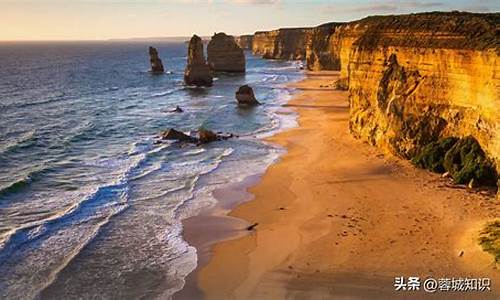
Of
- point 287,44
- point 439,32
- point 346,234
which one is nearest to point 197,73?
point 439,32

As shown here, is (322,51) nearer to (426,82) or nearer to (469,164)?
(426,82)

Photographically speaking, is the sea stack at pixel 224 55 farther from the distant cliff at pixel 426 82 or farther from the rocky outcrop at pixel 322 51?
the distant cliff at pixel 426 82

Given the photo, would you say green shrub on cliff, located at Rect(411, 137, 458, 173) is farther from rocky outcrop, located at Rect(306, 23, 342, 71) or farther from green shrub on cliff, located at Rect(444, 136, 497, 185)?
rocky outcrop, located at Rect(306, 23, 342, 71)

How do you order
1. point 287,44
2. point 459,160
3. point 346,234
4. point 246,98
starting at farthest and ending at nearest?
point 287,44
point 246,98
point 459,160
point 346,234

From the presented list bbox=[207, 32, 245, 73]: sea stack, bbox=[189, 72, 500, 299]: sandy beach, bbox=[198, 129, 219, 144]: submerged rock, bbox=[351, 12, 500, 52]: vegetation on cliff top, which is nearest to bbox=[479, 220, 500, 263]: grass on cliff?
bbox=[189, 72, 500, 299]: sandy beach

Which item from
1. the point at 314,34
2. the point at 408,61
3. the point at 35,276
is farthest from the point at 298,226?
the point at 314,34

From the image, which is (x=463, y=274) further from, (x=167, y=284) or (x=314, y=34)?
(x=314, y=34)
